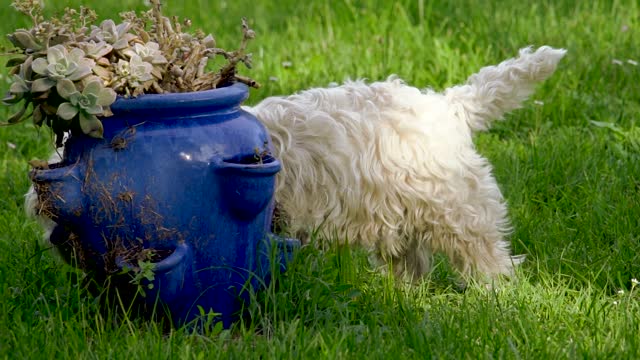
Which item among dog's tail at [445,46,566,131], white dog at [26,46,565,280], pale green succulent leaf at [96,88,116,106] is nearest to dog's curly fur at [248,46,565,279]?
white dog at [26,46,565,280]

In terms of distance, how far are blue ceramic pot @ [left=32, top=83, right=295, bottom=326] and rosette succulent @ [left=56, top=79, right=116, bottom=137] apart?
0.26 ft

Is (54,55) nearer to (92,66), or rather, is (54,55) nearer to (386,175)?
(92,66)

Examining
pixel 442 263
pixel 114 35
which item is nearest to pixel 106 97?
pixel 114 35

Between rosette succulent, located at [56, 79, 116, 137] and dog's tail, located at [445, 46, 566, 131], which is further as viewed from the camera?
dog's tail, located at [445, 46, 566, 131]

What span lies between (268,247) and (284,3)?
18.2 feet

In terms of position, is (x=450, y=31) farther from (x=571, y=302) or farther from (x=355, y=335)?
(x=355, y=335)

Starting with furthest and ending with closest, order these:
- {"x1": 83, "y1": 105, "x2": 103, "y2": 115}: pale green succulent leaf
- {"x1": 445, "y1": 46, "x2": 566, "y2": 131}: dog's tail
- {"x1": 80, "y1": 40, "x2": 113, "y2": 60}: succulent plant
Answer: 1. {"x1": 445, "y1": 46, "x2": 566, "y2": 131}: dog's tail
2. {"x1": 80, "y1": 40, "x2": 113, "y2": 60}: succulent plant
3. {"x1": 83, "y1": 105, "x2": 103, "y2": 115}: pale green succulent leaf

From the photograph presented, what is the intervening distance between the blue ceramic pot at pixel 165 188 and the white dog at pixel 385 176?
55 centimetres

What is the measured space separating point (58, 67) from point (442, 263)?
1.84 metres

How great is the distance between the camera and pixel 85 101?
10.2 ft

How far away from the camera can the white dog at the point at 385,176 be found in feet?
12.8

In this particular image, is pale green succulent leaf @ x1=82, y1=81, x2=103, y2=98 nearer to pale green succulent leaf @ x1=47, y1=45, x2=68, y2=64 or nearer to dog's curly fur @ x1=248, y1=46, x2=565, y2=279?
pale green succulent leaf @ x1=47, y1=45, x2=68, y2=64

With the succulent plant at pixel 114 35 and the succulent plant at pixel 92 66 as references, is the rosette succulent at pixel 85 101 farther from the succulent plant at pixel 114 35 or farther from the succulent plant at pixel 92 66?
the succulent plant at pixel 114 35

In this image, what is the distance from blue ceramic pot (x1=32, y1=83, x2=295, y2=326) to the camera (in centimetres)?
319
